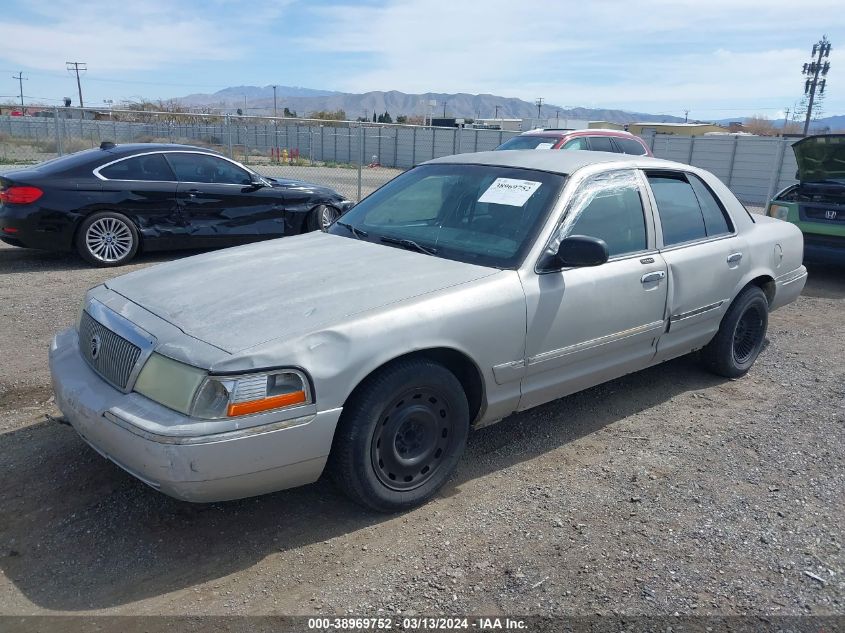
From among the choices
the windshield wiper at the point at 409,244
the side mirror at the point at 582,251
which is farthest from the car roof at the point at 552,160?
the windshield wiper at the point at 409,244

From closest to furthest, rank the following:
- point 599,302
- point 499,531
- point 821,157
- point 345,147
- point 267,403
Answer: point 267,403 < point 499,531 < point 599,302 < point 821,157 < point 345,147

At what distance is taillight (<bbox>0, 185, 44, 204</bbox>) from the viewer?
303 inches

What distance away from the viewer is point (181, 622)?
260 cm

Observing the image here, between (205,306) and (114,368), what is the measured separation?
19.0 inches

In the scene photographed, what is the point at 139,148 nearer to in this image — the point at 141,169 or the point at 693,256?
the point at 141,169

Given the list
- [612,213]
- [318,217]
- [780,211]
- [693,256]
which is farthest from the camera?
[318,217]

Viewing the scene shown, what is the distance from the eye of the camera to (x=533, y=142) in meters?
12.2

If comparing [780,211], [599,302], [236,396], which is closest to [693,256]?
[599,302]

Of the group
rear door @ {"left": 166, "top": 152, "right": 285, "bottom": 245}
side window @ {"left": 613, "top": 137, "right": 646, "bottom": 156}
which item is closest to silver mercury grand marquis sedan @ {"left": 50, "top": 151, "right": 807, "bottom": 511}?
rear door @ {"left": 166, "top": 152, "right": 285, "bottom": 245}

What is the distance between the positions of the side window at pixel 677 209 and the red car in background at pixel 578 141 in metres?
6.95

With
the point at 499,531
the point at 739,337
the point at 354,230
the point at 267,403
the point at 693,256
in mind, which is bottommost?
the point at 499,531

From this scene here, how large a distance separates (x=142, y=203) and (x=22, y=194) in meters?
1.25

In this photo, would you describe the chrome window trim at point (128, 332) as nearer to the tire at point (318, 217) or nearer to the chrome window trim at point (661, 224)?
the chrome window trim at point (661, 224)

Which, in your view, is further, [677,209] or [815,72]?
[815,72]
